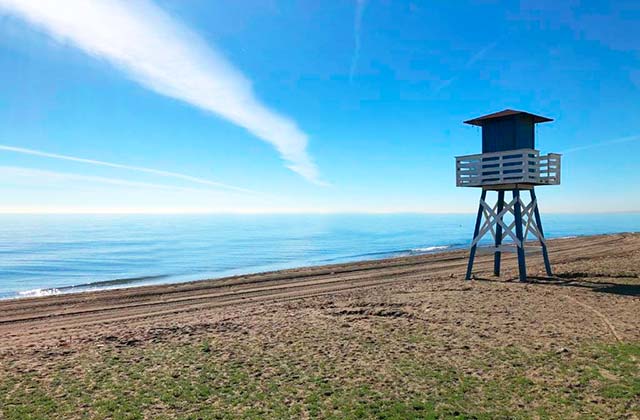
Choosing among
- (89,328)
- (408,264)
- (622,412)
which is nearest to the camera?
(622,412)

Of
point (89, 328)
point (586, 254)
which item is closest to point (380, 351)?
point (89, 328)

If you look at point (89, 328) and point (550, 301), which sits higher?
point (550, 301)

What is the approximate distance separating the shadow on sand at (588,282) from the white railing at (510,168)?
4304 millimetres

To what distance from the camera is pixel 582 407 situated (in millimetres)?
6148

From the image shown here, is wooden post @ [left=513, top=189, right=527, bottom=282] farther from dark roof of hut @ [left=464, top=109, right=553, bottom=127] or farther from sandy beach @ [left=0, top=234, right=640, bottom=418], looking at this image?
dark roof of hut @ [left=464, top=109, right=553, bottom=127]

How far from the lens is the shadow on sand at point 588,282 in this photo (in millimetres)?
14422

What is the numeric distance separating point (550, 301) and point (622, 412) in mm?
8030

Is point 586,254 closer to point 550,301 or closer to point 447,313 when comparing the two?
point 550,301

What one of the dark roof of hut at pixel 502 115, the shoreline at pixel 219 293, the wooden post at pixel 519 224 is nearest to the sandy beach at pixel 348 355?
the shoreline at pixel 219 293

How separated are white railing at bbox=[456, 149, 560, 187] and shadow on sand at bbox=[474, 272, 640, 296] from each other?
4304 millimetres

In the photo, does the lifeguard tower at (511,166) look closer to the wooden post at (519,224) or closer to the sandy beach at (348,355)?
the wooden post at (519,224)

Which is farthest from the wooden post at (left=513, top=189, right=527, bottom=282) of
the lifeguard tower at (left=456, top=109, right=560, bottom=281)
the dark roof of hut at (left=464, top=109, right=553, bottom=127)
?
the dark roof of hut at (left=464, top=109, right=553, bottom=127)

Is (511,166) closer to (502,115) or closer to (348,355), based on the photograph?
(502,115)

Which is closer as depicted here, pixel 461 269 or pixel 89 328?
pixel 89 328
